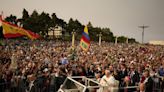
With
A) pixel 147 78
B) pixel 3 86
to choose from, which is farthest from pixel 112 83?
pixel 3 86

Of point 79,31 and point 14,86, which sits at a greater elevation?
point 79,31

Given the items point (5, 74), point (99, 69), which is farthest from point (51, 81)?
point (99, 69)

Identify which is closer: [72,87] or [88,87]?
[88,87]

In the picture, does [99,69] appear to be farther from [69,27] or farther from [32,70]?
[69,27]

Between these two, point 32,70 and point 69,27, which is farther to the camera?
point 69,27

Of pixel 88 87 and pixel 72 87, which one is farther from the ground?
pixel 88 87

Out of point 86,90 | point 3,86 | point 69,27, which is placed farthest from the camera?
point 69,27

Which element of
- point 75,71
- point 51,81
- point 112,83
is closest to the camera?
point 112,83

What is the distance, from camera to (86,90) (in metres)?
6.50

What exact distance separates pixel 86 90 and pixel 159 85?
4678mm

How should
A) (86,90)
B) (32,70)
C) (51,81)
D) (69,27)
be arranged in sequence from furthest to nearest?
(69,27) < (32,70) < (51,81) < (86,90)

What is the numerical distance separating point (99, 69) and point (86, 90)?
17.8 ft

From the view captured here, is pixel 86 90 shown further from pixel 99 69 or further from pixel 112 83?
pixel 99 69

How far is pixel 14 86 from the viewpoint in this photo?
9.16 m
